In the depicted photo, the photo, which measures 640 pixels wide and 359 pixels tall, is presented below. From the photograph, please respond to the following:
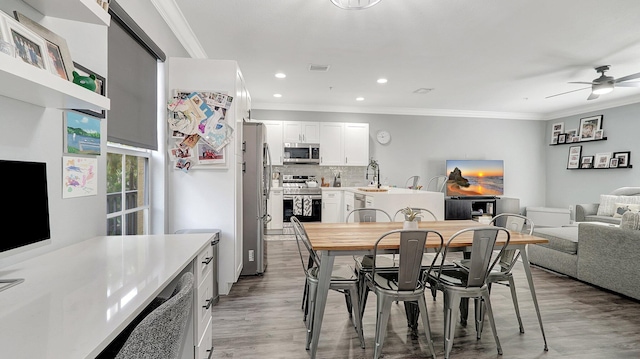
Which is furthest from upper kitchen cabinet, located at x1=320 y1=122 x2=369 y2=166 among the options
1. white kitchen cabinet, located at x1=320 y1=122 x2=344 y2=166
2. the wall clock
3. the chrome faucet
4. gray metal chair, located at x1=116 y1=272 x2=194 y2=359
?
gray metal chair, located at x1=116 y1=272 x2=194 y2=359

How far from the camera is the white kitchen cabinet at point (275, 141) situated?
19.8 ft

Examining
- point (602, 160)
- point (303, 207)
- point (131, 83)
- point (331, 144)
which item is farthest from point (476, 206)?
point (131, 83)

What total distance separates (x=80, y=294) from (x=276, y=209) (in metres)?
4.86

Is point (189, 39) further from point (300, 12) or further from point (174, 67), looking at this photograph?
point (300, 12)

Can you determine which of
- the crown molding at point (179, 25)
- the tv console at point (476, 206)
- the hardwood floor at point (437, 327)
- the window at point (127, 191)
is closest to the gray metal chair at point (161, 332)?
the hardwood floor at point (437, 327)

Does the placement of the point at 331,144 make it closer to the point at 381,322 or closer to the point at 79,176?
the point at 381,322

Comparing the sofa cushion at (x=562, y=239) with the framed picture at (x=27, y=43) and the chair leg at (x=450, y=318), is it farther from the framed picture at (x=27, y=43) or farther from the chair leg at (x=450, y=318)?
the framed picture at (x=27, y=43)

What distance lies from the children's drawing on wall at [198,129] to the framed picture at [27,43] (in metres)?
1.49

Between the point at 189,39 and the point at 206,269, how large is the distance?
258 cm

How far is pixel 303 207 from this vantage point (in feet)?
19.2

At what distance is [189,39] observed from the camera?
3.12 meters

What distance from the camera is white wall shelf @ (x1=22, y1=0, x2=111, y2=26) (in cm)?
117

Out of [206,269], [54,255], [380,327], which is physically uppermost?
[54,255]

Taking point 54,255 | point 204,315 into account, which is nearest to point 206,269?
point 204,315
